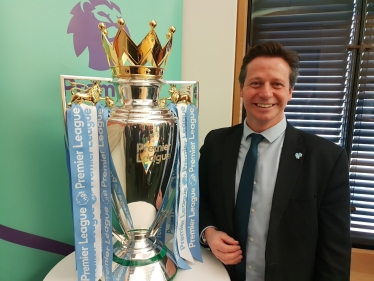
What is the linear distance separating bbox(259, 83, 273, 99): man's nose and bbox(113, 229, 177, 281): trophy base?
0.56m

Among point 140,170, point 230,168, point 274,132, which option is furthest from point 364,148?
point 140,170

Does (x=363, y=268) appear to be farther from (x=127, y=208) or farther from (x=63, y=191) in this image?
(x=63, y=191)

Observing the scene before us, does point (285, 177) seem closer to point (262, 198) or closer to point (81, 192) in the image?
point (262, 198)

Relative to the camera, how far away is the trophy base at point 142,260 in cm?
78

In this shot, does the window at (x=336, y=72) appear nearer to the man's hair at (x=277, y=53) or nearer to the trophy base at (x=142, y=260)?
the man's hair at (x=277, y=53)

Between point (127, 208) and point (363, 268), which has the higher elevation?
point (127, 208)

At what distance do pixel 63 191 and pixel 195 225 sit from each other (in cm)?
43

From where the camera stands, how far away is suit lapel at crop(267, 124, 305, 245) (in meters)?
A: 0.93

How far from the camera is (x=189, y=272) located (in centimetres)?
90

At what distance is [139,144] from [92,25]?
0.48 metres

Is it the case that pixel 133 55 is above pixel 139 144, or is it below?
above

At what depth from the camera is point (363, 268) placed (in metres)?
1.52

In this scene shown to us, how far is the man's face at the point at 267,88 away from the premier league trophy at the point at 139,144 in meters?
0.34

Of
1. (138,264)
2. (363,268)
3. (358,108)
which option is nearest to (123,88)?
(138,264)
